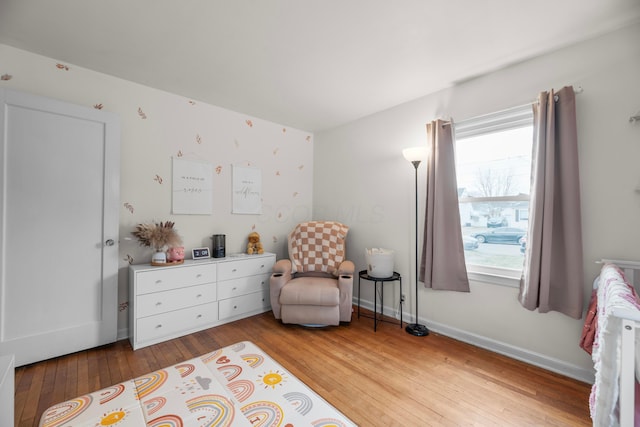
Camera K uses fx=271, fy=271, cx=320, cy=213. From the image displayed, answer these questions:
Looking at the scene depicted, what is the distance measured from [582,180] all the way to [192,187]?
341 centimetres

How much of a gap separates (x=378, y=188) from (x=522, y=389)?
7.10 ft

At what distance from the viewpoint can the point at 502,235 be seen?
2.40 metres

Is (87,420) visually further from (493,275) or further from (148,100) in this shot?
(493,275)

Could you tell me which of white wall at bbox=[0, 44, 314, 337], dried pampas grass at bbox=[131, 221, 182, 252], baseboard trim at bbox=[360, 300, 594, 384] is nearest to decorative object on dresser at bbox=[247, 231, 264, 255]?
white wall at bbox=[0, 44, 314, 337]

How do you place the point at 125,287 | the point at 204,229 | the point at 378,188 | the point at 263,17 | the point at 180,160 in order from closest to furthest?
the point at 263,17
the point at 125,287
the point at 180,160
the point at 204,229
the point at 378,188

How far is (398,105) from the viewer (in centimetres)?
307

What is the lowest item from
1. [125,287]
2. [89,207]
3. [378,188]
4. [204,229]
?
[125,287]

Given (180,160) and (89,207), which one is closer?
(89,207)

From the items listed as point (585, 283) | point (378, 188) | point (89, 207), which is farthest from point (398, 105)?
point (89, 207)

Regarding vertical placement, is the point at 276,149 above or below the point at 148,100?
below

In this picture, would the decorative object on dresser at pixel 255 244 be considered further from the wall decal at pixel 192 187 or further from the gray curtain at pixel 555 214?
the gray curtain at pixel 555 214

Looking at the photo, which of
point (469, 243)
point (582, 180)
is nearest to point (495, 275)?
point (469, 243)

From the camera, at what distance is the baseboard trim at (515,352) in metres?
1.94

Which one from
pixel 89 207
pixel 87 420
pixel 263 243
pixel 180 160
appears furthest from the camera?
pixel 263 243
